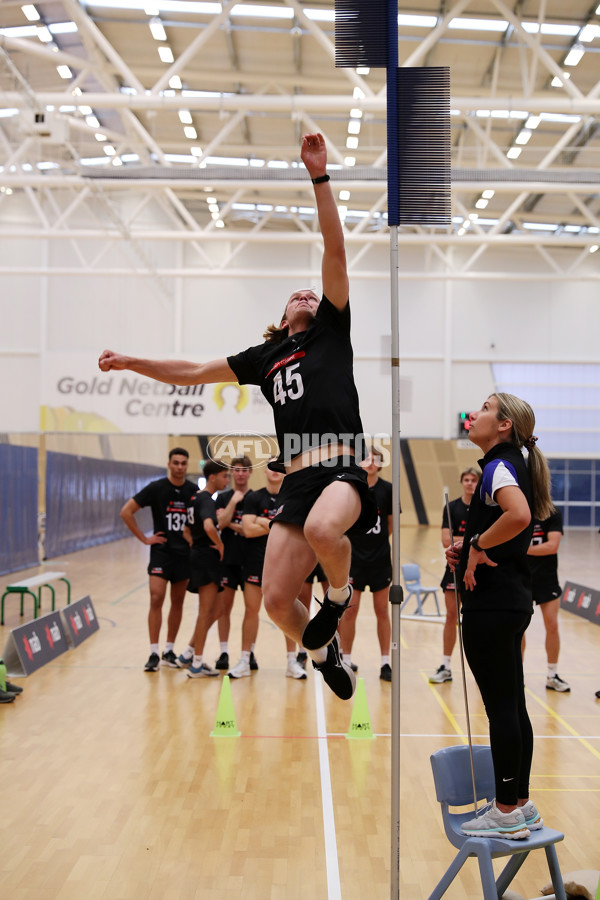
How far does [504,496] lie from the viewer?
2.89 m

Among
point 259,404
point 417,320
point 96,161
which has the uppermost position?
point 96,161

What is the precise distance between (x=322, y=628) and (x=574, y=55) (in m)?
13.9

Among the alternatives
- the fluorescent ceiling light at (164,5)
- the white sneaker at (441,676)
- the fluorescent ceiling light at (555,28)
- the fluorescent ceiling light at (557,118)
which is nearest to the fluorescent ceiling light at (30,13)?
the fluorescent ceiling light at (164,5)

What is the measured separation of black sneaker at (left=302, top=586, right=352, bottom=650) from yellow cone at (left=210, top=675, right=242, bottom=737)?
2.82 metres

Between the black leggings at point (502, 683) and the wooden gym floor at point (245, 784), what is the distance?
2.56 ft

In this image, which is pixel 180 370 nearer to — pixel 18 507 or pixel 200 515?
pixel 200 515

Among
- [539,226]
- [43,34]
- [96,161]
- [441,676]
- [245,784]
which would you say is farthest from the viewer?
[539,226]

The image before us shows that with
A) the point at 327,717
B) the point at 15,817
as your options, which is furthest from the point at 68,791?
the point at 327,717

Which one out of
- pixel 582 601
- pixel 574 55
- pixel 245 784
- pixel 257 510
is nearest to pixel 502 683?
pixel 245 784

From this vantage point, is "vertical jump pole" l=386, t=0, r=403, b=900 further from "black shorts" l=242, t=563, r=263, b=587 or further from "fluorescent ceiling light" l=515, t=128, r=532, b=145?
"fluorescent ceiling light" l=515, t=128, r=532, b=145

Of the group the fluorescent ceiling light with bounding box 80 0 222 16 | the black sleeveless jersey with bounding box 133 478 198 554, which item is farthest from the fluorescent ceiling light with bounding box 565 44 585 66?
the black sleeveless jersey with bounding box 133 478 198 554

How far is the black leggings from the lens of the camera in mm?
2840

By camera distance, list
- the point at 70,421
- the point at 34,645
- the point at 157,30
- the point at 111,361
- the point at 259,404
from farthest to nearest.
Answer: the point at 259,404 → the point at 70,421 → the point at 157,30 → the point at 34,645 → the point at 111,361

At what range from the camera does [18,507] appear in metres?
13.1
